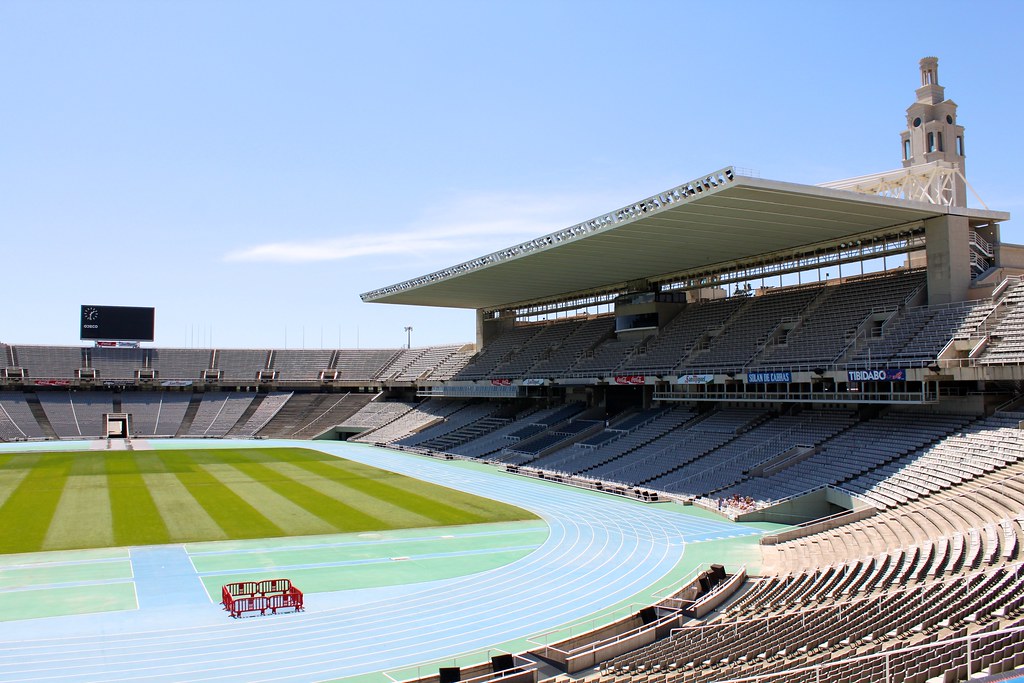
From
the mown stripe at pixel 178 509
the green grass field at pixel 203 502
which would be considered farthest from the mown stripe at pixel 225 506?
the mown stripe at pixel 178 509

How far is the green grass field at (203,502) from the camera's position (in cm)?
2945

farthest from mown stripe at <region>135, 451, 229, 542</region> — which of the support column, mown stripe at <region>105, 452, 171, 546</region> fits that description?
the support column

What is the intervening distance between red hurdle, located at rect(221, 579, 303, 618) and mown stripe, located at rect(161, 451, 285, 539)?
861cm

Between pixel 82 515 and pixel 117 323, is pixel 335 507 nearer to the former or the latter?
pixel 82 515

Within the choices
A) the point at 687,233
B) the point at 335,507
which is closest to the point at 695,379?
the point at 687,233

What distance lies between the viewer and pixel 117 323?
82.3 meters

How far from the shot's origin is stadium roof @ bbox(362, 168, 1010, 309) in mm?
31719

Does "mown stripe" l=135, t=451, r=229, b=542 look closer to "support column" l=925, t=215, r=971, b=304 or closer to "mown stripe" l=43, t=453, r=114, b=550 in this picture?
"mown stripe" l=43, t=453, r=114, b=550

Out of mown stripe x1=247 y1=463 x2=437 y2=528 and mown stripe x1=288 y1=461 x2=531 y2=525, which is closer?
mown stripe x1=247 y1=463 x2=437 y2=528

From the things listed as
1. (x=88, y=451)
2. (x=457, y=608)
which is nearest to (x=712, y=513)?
(x=457, y=608)

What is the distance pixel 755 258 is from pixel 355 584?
31.8 meters

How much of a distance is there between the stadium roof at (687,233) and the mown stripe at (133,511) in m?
21.8

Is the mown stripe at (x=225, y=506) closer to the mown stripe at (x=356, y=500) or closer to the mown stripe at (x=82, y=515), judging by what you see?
the mown stripe at (x=82, y=515)

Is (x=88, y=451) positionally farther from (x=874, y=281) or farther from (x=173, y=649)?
(x=874, y=281)
